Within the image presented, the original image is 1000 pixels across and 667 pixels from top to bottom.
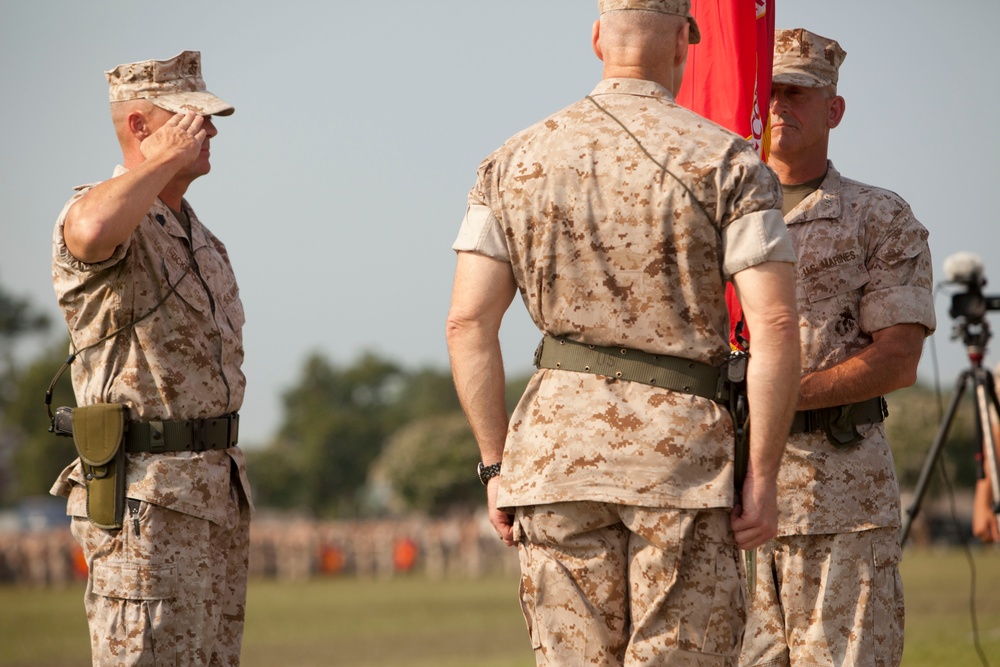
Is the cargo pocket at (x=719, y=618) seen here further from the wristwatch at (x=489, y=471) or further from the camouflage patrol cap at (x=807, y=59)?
the camouflage patrol cap at (x=807, y=59)

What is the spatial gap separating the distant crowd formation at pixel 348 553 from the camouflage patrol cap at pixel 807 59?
34096mm

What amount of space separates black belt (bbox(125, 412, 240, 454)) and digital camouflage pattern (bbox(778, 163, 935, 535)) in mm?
1979

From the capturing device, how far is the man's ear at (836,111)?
15.6 ft

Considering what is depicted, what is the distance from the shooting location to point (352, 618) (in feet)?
66.4

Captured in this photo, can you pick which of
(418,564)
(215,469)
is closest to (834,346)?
(215,469)

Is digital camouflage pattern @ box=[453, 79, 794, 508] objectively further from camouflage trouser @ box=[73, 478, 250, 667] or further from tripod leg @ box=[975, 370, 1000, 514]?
tripod leg @ box=[975, 370, 1000, 514]

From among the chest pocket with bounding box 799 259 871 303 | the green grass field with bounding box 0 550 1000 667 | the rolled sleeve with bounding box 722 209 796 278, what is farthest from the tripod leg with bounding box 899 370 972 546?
the rolled sleeve with bounding box 722 209 796 278

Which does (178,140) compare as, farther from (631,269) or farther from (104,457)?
(631,269)

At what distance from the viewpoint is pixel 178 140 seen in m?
4.20

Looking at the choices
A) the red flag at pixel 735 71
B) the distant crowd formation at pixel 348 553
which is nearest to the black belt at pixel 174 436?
the red flag at pixel 735 71

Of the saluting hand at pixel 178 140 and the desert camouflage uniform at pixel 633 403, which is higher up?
the saluting hand at pixel 178 140

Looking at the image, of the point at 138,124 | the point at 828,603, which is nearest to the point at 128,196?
the point at 138,124

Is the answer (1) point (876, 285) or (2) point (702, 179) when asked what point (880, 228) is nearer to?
(1) point (876, 285)

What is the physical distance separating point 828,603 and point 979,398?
3639mm
